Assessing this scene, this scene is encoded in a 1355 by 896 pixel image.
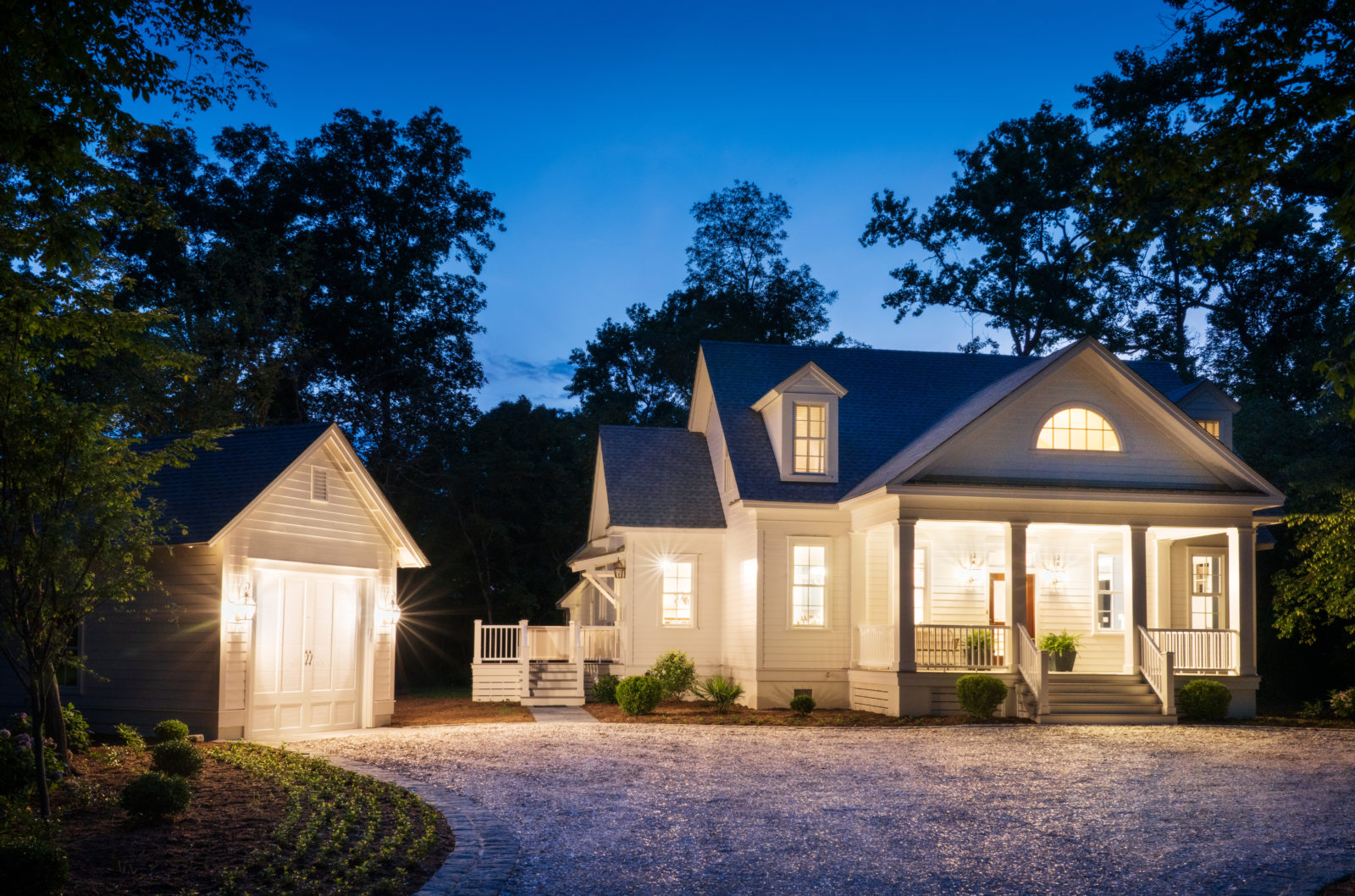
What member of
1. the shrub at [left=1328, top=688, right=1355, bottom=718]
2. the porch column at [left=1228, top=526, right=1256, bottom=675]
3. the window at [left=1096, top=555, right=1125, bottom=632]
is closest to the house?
the window at [left=1096, top=555, right=1125, bottom=632]

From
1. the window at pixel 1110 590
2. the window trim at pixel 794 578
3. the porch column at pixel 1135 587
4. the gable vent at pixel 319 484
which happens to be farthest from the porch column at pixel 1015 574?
the gable vent at pixel 319 484

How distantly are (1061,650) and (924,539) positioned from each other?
315cm

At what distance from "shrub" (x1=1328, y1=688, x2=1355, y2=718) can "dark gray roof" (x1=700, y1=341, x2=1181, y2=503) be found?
8.07 meters

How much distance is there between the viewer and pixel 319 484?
18531mm

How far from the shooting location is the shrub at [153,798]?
912cm

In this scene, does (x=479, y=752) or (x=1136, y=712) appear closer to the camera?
(x=479, y=752)

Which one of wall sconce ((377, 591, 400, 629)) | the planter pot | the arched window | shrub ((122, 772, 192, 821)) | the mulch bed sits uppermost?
the arched window

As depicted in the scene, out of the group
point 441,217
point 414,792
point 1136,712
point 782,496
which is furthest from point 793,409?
point 441,217

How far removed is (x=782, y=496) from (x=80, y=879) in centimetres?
1640

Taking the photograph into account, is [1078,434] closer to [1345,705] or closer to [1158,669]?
[1158,669]

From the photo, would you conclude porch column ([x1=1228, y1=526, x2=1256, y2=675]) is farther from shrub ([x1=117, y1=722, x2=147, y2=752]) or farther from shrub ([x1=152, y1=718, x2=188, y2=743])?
shrub ([x1=117, y1=722, x2=147, y2=752])

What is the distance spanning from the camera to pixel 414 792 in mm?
11469

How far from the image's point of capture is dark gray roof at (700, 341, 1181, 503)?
23.5 meters

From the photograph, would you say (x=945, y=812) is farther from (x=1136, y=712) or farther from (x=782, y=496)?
(x=782, y=496)
